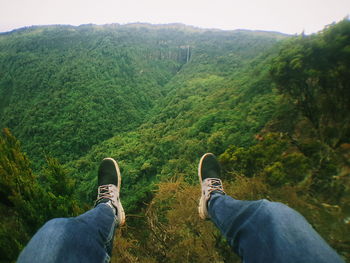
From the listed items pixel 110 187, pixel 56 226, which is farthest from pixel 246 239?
pixel 110 187

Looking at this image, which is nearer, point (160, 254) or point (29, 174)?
point (160, 254)

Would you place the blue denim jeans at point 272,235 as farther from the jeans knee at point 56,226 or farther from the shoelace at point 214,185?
the jeans knee at point 56,226

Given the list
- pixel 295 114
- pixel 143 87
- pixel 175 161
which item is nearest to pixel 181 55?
pixel 143 87

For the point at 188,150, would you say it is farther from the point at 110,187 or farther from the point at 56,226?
the point at 56,226

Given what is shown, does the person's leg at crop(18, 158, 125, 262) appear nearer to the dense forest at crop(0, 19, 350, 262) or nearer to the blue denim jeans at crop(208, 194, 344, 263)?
the blue denim jeans at crop(208, 194, 344, 263)

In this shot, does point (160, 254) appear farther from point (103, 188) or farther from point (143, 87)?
point (143, 87)

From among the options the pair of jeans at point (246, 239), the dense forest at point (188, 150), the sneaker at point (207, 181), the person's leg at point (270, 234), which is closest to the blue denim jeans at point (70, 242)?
the pair of jeans at point (246, 239)

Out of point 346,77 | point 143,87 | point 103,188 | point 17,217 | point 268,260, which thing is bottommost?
point 143,87
